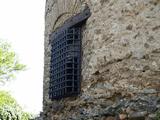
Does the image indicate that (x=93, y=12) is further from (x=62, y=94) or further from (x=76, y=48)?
(x=62, y=94)

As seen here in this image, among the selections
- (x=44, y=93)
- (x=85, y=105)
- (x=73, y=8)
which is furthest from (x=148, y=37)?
(x=44, y=93)

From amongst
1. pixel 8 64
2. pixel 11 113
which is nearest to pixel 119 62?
pixel 11 113

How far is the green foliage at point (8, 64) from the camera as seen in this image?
18781mm

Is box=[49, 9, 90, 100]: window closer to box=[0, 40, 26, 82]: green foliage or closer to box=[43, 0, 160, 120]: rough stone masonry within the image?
box=[43, 0, 160, 120]: rough stone masonry

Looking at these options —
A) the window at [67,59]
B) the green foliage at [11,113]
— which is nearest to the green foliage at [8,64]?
the green foliage at [11,113]

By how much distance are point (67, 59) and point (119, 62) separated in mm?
1262

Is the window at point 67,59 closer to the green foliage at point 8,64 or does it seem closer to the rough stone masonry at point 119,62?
the rough stone masonry at point 119,62

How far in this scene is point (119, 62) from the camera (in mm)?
5301

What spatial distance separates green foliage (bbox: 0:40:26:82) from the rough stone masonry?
13.0 meters

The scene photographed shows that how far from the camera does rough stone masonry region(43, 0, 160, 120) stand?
16.2 ft

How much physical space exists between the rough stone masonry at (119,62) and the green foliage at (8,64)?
13.0 meters

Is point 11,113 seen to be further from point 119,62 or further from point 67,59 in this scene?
point 119,62

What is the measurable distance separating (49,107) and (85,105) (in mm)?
1442

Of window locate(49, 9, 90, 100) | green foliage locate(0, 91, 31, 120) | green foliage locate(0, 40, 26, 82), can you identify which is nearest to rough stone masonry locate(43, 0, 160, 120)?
window locate(49, 9, 90, 100)
